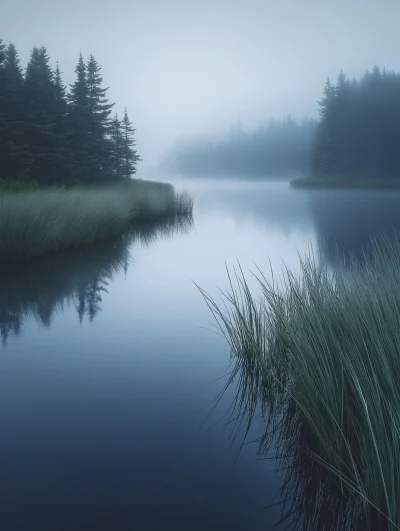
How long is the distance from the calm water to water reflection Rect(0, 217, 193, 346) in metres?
0.03

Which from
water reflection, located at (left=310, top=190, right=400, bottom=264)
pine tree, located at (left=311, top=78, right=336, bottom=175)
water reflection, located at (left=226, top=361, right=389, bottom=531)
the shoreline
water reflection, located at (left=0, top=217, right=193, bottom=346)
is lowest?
water reflection, located at (left=226, top=361, right=389, bottom=531)

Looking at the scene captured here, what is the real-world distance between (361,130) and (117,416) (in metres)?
46.1

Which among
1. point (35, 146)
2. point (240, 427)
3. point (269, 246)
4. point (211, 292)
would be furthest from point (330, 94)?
point (240, 427)

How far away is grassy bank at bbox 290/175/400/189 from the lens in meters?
37.3

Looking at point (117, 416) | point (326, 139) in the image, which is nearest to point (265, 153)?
point (326, 139)

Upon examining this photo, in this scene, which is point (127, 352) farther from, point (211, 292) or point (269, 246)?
point (269, 246)

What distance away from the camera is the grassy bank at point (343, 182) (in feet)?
123

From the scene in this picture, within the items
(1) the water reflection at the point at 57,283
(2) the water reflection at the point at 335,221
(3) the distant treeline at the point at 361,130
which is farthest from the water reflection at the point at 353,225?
(3) the distant treeline at the point at 361,130

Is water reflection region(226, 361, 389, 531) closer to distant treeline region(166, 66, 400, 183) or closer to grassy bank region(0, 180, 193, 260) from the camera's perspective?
grassy bank region(0, 180, 193, 260)

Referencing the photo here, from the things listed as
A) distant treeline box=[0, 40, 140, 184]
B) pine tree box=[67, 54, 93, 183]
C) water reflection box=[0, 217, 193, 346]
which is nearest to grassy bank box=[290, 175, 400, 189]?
distant treeline box=[0, 40, 140, 184]

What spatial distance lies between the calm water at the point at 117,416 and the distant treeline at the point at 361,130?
129 feet

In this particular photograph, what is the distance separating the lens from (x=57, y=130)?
70.0ft

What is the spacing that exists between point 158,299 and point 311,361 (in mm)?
4060

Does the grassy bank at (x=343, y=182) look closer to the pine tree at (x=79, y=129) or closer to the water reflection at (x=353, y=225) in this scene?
the water reflection at (x=353, y=225)
